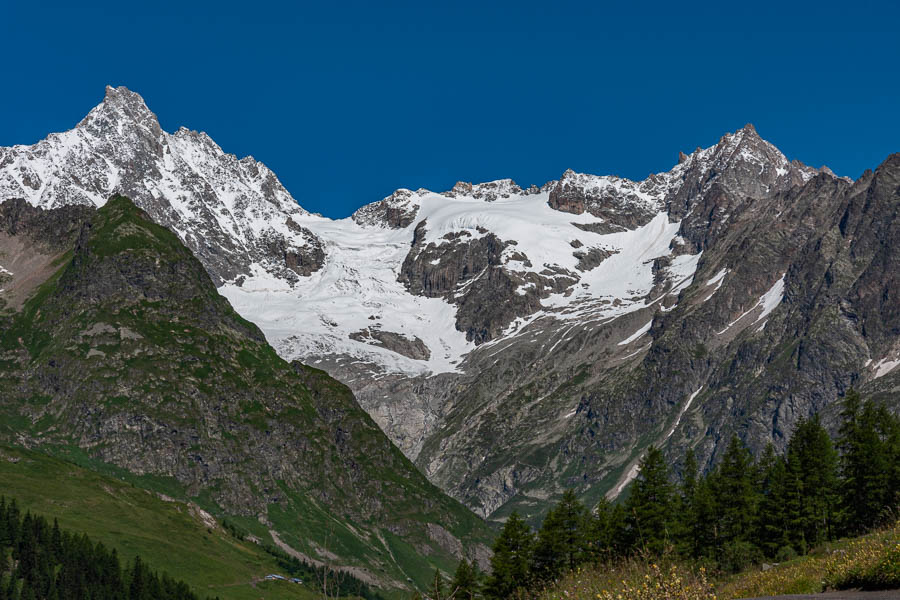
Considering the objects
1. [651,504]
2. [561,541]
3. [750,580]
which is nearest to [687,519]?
[651,504]

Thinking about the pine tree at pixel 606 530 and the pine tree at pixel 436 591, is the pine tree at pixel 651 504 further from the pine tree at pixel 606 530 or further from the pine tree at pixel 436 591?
the pine tree at pixel 436 591

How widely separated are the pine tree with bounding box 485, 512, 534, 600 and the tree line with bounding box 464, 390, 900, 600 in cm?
9

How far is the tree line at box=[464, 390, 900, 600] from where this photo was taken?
82688 millimetres

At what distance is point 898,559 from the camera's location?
2814cm

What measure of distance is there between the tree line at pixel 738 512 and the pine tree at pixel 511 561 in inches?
3.6

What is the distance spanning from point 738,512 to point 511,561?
21.0 metres

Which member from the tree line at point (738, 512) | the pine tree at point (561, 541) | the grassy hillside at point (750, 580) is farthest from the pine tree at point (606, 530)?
the grassy hillside at point (750, 580)

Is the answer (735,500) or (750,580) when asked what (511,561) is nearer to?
(735,500)

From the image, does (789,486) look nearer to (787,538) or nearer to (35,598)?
(787,538)

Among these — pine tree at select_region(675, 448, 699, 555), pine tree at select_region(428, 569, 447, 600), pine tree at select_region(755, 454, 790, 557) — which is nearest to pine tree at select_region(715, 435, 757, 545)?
pine tree at select_region(755, 454, 790, 557)

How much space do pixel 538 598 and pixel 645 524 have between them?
164 ft

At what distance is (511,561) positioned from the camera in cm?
8719

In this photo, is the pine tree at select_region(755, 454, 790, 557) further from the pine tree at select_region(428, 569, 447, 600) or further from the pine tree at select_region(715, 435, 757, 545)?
the pine tree at select_region(428, 569, 447, 600)

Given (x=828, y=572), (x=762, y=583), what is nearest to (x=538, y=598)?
(x=762, y=583)
